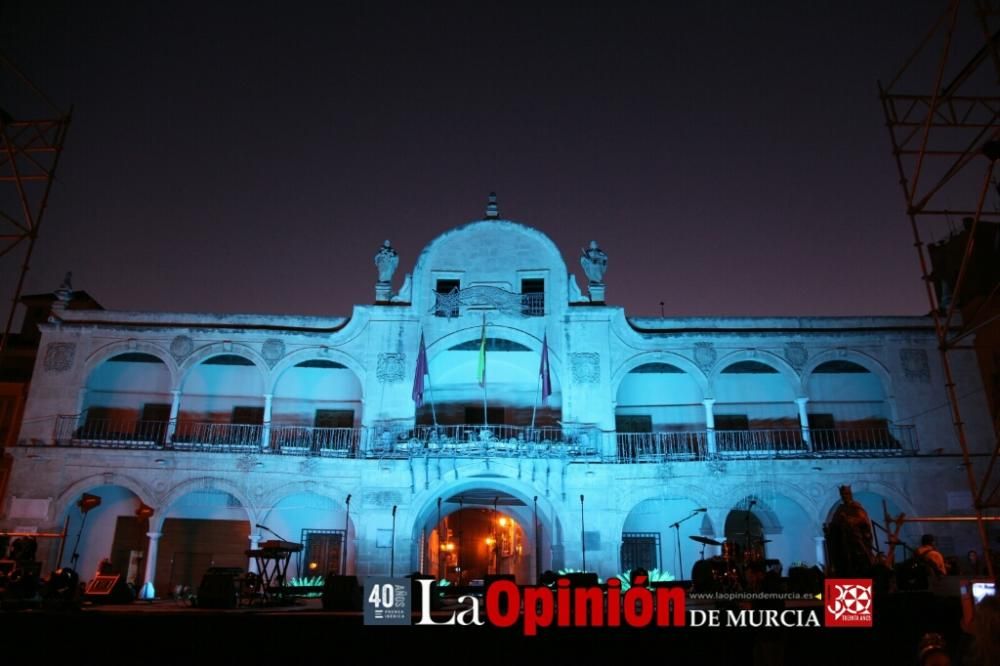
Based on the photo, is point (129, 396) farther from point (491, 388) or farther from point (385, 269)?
point (491, 388)

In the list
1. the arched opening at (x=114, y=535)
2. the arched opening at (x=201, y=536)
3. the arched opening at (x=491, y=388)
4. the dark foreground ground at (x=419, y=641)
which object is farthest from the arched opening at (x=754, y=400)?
the arched opening at (x=114, y=535)

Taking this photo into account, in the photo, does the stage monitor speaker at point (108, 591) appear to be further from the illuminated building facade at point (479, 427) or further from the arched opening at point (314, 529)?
the arched opening at point (314, 529)

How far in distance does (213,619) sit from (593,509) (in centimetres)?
1453

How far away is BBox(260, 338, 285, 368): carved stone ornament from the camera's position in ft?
80.4

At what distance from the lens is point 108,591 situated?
12836mm

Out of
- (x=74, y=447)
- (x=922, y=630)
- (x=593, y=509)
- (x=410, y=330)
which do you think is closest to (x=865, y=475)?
(x=593, y=509)

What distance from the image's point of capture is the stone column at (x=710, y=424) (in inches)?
926

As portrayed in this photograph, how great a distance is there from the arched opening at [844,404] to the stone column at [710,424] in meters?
3.88

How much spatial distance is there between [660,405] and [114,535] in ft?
68.3

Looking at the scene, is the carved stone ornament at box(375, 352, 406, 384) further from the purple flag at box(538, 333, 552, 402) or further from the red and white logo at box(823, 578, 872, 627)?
the red and white logo at box(823, 578, 872, 627)

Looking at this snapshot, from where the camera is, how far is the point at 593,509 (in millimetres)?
22500

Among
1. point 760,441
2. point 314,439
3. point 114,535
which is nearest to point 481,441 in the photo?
point 314,439

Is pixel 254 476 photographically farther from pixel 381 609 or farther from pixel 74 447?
pixel 381 609

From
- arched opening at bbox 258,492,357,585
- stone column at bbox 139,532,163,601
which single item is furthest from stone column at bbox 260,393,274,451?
stone column at bbox 139,532,163,601
